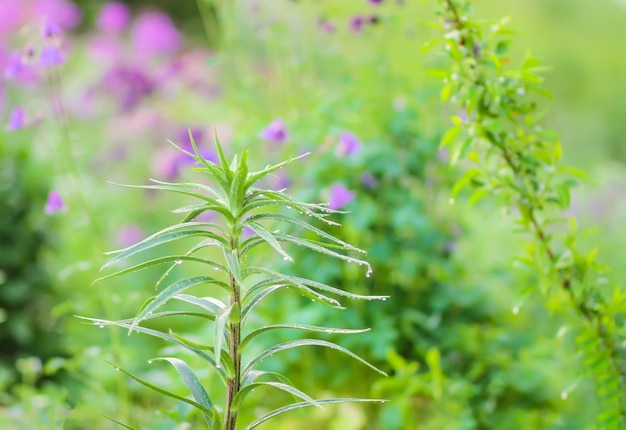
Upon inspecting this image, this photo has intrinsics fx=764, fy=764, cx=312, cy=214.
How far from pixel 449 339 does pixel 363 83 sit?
2.58ft

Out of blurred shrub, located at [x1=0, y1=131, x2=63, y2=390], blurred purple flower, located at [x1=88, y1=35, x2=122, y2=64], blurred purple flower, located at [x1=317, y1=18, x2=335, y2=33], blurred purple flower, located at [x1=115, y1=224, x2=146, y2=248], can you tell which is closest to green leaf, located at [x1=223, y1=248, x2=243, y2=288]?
blurred purple flower, located at [x1=317, y1=18, x2=335, y2=33]

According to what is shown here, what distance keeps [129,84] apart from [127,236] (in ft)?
2.53

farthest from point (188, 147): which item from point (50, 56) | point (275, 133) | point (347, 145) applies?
point (50, 56)

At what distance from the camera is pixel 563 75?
574 cm

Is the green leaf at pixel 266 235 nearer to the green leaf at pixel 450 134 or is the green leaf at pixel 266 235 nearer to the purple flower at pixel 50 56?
the green leaf at pixel 450 134

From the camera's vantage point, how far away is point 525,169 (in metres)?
1.22

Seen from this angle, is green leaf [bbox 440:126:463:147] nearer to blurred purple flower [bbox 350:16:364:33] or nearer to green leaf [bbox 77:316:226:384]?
green leaf [bbox 77:316:226:384]

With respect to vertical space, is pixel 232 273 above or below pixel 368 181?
below

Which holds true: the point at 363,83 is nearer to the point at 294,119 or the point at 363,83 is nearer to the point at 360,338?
the point at 294,119

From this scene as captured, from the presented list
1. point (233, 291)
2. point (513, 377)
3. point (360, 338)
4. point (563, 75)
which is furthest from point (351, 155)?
point (563, 75)

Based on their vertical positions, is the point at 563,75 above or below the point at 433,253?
above

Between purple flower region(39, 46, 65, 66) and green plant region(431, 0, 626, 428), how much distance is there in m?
0.85

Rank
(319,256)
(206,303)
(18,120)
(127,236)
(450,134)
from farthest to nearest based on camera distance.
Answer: (127,236), (319,256), (18,120), (450,134), (206,303)

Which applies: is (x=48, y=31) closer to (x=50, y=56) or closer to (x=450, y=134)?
(x=50, y=56)
